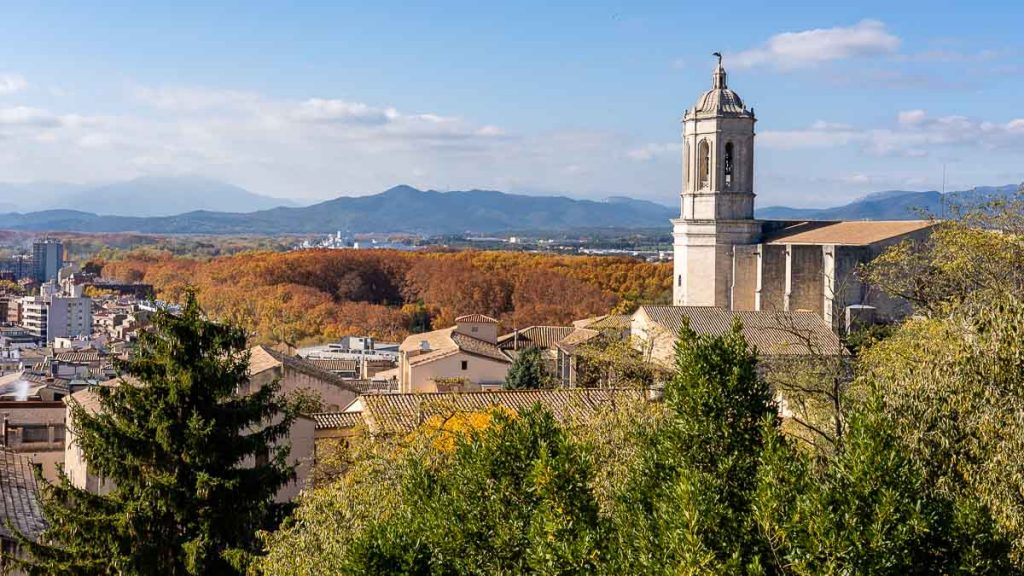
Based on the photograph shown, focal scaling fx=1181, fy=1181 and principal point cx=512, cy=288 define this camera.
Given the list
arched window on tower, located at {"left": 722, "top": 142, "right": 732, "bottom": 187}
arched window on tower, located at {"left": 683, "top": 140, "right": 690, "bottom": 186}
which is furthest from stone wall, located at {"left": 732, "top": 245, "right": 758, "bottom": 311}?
arched window on tower, located at {"left": 683, "top": 140, "right": 690, "bottom": 186}

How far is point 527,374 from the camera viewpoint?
34594 mm

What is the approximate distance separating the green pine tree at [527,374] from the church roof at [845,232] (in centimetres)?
1088

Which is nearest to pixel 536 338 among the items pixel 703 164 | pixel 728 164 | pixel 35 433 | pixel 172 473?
pixel 703 164

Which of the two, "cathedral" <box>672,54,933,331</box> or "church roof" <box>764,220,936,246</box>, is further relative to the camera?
"cathedral" <box>672,54,933,331</box>

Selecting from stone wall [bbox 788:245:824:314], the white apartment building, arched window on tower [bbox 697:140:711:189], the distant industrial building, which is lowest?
the white apartment building

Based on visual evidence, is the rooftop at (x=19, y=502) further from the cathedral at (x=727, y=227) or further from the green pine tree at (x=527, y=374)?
the cathedral at (x=727, y=227)

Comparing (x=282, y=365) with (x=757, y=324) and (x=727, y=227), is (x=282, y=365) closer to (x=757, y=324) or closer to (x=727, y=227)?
(x=757, y=324)

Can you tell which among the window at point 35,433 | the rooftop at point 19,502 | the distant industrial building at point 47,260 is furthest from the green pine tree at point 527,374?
the distant industrial building at point 47,260

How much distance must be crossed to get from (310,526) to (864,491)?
246 inches

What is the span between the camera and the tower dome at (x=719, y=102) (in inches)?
1662

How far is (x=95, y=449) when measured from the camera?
15875 mm

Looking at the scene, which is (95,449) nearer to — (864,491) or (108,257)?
(864,491)

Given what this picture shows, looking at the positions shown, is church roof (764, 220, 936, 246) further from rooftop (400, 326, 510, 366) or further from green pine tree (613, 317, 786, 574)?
green pine tree (613, 317, 786, 574)

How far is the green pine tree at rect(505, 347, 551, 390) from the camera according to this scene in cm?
3428
